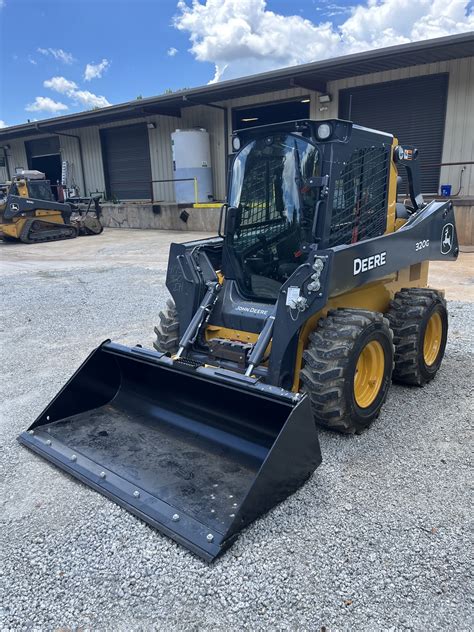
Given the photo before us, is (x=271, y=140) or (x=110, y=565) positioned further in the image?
(x=271, y=140)

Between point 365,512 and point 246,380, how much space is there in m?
1.01

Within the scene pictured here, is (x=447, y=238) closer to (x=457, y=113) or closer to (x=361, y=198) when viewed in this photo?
(x=361, y=198)

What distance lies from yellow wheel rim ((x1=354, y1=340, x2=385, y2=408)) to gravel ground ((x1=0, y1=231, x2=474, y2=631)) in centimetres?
25

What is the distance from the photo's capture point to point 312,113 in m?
15.1

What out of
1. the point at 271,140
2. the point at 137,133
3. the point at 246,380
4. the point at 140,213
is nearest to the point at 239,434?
the point at 246,380

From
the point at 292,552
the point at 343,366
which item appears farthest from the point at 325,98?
the point at 292,552

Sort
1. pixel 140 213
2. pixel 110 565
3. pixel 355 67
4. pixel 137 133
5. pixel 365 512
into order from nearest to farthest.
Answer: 1. pixel 110 565
2. pixel 365 512
3. pixel 355 67
4. pixel 140 213
5. pixel 137 133

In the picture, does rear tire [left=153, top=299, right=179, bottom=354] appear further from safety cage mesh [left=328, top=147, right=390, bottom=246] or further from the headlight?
the headlight

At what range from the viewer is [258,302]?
13.5 feet

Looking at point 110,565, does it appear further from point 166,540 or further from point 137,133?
point 137,133

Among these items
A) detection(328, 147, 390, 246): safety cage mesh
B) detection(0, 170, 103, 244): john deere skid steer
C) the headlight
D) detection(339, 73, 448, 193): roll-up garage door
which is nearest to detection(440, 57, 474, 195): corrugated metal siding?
detection(339, 73, 448, 193): roll-up garage door

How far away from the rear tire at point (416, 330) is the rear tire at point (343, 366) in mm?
616

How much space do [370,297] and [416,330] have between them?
48 cm

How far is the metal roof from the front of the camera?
11119mm
